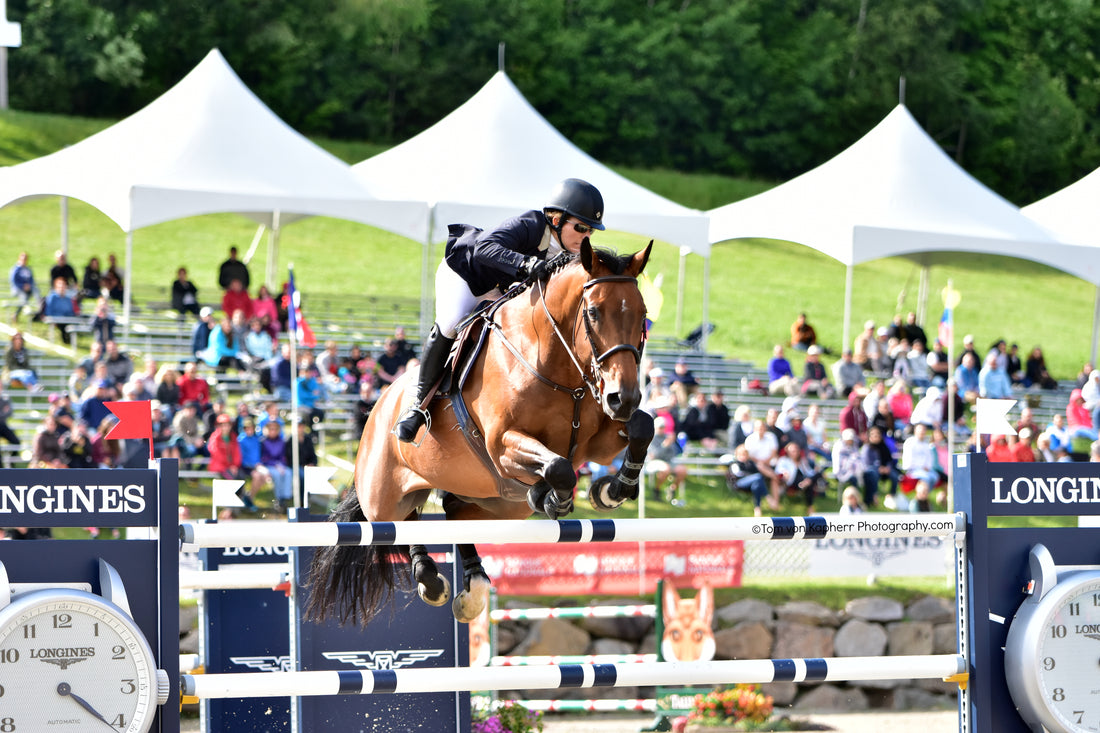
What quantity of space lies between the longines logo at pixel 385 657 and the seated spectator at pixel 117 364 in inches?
298

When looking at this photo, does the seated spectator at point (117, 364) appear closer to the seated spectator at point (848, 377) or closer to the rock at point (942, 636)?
the rock at point (942, 636)

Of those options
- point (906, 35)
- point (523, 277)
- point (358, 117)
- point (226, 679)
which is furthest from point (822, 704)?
point (906, 35)

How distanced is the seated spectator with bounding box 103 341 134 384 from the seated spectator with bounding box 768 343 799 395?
747cm

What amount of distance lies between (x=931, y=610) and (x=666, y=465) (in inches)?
110

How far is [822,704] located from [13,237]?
21503 millimetres

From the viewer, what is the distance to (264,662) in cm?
622

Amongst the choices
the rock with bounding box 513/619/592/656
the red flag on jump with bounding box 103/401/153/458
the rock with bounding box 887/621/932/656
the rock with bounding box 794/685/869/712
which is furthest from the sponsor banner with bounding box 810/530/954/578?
the red flag on jump with bounding box 103/401/153/458

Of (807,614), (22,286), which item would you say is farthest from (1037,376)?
(22,286)

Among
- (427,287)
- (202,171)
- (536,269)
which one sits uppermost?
(202,171)

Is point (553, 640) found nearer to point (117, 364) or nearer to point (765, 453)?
point (765, 453)

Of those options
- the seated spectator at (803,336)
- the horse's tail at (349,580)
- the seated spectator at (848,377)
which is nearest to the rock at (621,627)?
the horse's tail at (349,580)

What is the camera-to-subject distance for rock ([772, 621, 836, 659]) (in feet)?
35.6

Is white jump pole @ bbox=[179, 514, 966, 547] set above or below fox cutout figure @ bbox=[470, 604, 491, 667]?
above

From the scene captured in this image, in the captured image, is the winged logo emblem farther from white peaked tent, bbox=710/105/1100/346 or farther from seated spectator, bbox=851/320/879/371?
seated spectator, bbox=851/320/879/371
